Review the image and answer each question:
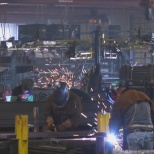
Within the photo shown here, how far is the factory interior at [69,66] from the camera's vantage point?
16.9 feet

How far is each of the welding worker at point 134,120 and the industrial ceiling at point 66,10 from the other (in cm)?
1648

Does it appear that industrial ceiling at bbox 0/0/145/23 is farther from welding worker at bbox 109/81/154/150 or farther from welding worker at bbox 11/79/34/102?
welding worker at bbox 109/81/154/150

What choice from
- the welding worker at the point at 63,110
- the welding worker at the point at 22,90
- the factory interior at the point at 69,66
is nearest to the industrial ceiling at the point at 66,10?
the factory interior at the point at 69,66

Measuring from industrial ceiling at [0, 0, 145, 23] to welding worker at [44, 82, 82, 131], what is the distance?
49.0ft

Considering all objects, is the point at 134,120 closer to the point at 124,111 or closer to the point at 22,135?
the point at 124,111

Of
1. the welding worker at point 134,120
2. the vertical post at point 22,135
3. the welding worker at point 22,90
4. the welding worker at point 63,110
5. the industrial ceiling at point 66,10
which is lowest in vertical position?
the vertical post at point 22,135

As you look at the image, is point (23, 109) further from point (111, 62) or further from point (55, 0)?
point (111, 62)

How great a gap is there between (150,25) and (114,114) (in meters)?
24.0

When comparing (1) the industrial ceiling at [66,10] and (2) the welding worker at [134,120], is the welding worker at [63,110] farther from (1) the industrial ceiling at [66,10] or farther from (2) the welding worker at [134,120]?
(1) the industrial ceiling at [66,10]

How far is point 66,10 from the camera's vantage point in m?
25.7

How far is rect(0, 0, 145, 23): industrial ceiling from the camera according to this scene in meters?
24.1

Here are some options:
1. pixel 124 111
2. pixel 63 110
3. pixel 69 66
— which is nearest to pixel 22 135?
pixel 124 111

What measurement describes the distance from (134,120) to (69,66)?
17.0m

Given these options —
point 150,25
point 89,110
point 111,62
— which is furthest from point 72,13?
point 89,110
